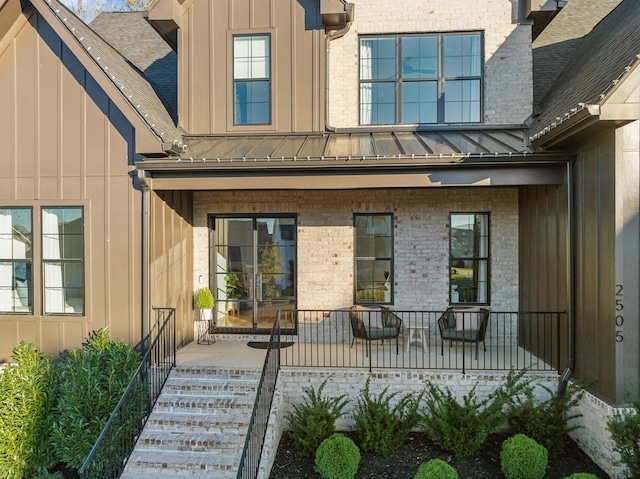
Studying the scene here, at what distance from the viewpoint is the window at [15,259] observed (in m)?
7.93

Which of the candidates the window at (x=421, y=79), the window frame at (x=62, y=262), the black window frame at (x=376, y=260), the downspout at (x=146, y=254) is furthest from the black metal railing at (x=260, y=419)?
the window at (x=421, y=79)

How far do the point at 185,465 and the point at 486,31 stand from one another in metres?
9.20

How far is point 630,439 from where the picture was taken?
5.00 metres

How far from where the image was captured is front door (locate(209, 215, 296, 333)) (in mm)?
8953

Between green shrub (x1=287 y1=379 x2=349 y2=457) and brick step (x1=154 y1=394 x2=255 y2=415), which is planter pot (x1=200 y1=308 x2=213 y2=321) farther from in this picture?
green shrub (x1=287 y1=379 x2=349 y2=457)

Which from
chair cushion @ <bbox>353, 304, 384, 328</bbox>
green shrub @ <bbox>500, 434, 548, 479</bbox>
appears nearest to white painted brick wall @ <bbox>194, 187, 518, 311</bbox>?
chair cushion @ <bbox>353, 304, 384, 328</bbox>

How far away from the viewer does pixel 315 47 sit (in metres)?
8.60

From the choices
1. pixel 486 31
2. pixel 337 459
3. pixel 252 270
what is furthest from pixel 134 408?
pixel 486 31

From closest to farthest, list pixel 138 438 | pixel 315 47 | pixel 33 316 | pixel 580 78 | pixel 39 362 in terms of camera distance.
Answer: pixel 138 438 < pixel 39 362 < pixel 580 78 < pixel 33 316 < pixel 315 47

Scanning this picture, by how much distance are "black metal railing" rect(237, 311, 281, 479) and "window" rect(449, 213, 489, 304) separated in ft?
13.1

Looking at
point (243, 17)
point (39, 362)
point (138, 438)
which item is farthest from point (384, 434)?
point (243, 17)

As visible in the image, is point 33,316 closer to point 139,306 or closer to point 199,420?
point 139,306

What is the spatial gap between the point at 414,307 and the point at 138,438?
5282 millimetres

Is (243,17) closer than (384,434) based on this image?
No
